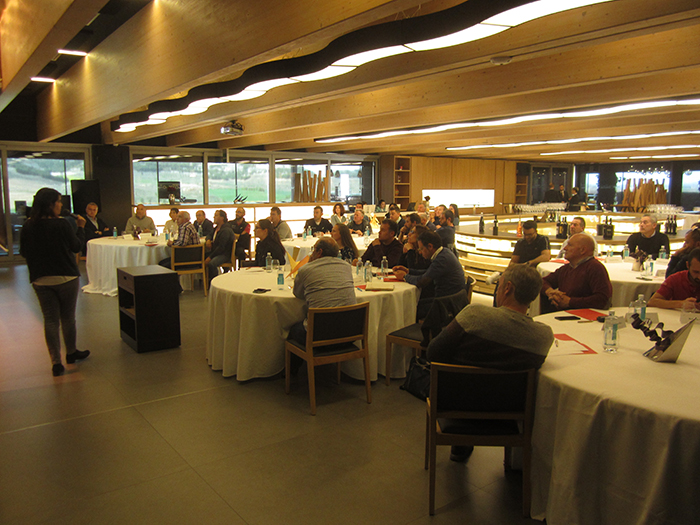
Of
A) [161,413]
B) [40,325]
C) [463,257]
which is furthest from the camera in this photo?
[463,257]

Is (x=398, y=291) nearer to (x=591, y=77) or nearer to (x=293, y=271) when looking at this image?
(x=293, y=271)

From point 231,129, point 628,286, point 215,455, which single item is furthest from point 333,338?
point 231,129

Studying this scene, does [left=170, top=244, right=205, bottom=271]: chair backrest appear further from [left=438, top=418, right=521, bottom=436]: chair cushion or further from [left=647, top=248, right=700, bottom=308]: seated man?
[left=647, top=248, right=700, bottom=308]: seated man

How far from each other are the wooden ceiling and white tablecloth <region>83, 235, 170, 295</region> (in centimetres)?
198

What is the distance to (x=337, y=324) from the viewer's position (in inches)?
149

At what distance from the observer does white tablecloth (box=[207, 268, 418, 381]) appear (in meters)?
4.26

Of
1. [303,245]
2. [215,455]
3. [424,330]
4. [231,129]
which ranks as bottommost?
[215,455]

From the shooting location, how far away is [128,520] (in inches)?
99.9

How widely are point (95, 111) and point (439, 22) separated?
5.40m

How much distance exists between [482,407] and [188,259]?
6280mm

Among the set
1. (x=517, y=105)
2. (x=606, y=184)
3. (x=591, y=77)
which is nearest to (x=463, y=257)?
(x=517, y=105)

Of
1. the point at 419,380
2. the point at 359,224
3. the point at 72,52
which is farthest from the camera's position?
the point at 359,224

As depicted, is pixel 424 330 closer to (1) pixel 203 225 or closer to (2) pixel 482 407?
(2) pixel 482 407

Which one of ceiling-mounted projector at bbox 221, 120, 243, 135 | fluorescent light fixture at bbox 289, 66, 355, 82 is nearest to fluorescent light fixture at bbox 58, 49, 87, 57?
ceiling-mounted projector at bbox 221, 120, 243, 135
